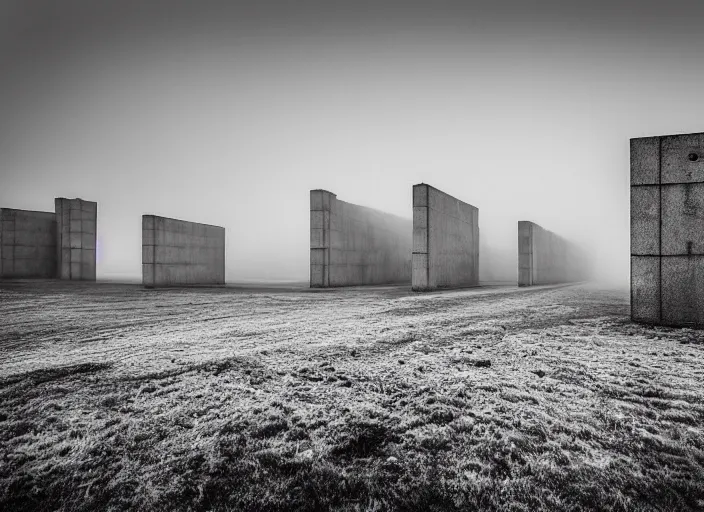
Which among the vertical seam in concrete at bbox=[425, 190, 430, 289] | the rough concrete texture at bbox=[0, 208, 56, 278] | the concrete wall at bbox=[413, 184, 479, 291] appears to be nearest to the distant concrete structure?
the concrete wall at bbox=[413, 184, 479, 291]

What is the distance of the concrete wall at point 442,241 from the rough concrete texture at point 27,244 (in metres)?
21.8

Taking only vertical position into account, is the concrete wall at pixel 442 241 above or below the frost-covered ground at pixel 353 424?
above

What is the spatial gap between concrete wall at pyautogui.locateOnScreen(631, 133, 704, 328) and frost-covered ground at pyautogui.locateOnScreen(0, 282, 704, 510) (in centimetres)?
88

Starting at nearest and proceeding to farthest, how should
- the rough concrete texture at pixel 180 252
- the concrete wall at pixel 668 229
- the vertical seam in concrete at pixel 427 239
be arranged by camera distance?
the concrete wall at pixel 668 229
the vertical seam in concrete at pixel 427 239
the rough concrete texture at pixel 180 252

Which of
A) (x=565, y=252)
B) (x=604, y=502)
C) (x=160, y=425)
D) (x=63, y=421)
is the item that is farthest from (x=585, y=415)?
(x=565, y=252)

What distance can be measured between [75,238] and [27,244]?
299cm

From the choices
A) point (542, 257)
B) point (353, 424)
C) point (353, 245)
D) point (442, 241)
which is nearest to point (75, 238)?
point (353, 245)

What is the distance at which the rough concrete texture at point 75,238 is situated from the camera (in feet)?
68.4

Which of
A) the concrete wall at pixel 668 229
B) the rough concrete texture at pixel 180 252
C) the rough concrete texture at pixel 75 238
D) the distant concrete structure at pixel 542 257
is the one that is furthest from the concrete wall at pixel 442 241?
the rough concrete texture at pixel 75 238

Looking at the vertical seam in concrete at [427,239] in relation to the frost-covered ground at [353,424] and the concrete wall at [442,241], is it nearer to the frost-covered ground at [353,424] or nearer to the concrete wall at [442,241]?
the concrete wall at [442,241]

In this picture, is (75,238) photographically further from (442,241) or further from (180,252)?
(442,241)

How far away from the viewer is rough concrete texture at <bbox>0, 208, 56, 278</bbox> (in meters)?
20.7

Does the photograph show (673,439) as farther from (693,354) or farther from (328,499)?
(693,354)

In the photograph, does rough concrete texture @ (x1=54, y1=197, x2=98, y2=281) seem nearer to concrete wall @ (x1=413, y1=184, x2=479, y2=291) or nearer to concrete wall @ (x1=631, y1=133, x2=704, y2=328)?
concrete wall @ (x1=413, y1=184, x2=479, y2=291)
